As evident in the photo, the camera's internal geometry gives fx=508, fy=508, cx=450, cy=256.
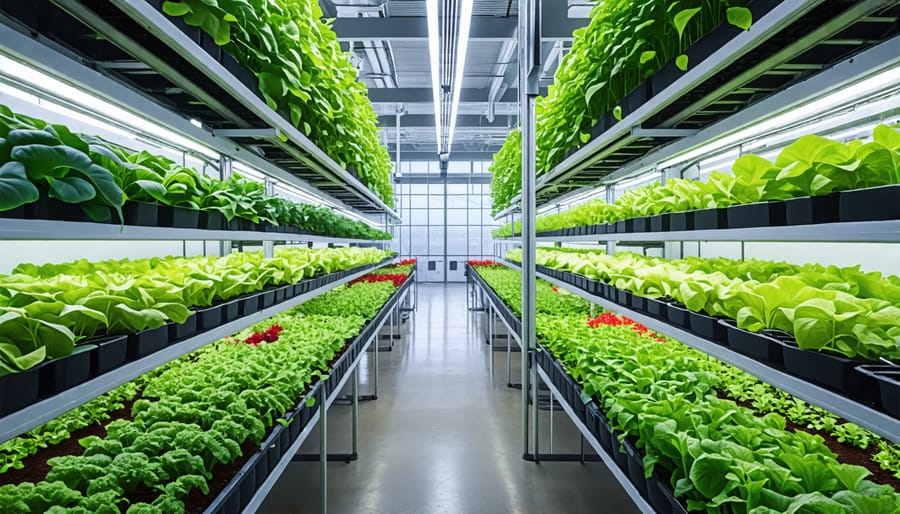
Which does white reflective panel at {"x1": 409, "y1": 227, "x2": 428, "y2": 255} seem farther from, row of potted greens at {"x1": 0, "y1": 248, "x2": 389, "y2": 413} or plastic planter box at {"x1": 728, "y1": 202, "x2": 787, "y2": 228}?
plastic planter box at {"x1": 728, "y1": 202, "x2": 787, "y2": 228}

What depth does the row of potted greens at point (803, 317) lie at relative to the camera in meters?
1.10

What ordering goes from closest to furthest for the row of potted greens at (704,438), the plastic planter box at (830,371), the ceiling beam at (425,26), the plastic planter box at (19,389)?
the plastic planter box at (19,389) < the plastic planter box at (830,371) < the row of potted greens at (704,438) < the ceiling beam at (425,26)

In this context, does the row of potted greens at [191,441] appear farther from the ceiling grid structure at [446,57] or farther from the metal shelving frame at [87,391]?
the ceiling grid structure at [446,57]

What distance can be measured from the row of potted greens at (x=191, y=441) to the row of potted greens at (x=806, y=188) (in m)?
1.76

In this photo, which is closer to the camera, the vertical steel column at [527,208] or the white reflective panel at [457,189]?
the vertical steel column at [527,208]

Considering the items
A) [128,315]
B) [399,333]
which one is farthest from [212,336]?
[399,333]

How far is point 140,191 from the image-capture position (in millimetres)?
1454

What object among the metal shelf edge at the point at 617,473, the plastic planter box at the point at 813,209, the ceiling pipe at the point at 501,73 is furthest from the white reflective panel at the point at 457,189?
the plastic planter box at the point at 813,209

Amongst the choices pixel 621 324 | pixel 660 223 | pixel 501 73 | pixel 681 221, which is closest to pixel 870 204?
pixel 681 221

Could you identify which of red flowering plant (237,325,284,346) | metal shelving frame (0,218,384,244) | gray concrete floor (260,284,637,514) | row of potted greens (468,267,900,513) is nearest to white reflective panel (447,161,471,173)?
gray concrete floor (260,284,637,514)

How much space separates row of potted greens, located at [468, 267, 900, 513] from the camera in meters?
1.30

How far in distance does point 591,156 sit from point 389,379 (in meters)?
3.84

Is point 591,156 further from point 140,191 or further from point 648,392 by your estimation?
point 140,191

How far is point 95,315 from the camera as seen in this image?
4.05 ft
